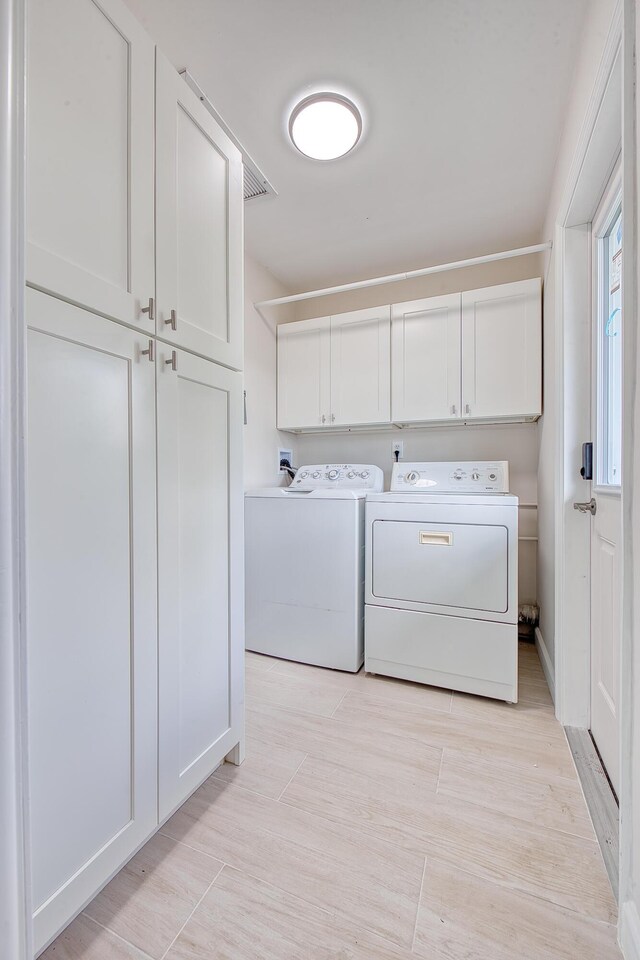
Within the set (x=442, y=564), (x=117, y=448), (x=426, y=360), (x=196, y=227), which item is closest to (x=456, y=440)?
(x=426, y=360)

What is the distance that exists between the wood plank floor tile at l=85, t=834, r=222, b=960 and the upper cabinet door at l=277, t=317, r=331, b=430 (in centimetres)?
221

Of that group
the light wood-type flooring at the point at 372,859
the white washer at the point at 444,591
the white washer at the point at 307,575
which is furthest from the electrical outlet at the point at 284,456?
the light wood-type flooring at the point at 372,859

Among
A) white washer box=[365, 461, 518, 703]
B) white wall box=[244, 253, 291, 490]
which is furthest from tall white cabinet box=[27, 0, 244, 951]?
white wall box=[244, 253, 291, 490]

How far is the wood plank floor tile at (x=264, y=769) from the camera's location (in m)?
1.31

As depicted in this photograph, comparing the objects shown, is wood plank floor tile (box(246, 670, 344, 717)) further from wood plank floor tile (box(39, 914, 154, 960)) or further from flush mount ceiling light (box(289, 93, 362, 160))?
flush mount ceiling light (box(289, 93, 362, 160))

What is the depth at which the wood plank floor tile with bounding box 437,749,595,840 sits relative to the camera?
3.86 ft

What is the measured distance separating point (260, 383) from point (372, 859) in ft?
7.84

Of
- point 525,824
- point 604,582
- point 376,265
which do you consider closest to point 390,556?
point 604,582

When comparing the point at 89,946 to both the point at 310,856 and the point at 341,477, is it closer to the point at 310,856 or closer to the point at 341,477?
the point at 310,856

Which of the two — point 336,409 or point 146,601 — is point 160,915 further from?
point 336,409

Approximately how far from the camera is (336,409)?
2701 mm

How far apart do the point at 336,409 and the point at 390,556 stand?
3.71 feet

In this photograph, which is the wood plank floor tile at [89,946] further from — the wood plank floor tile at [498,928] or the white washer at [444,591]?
the white washer at [444,591]

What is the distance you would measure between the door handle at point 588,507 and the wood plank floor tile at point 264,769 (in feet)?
4.54
